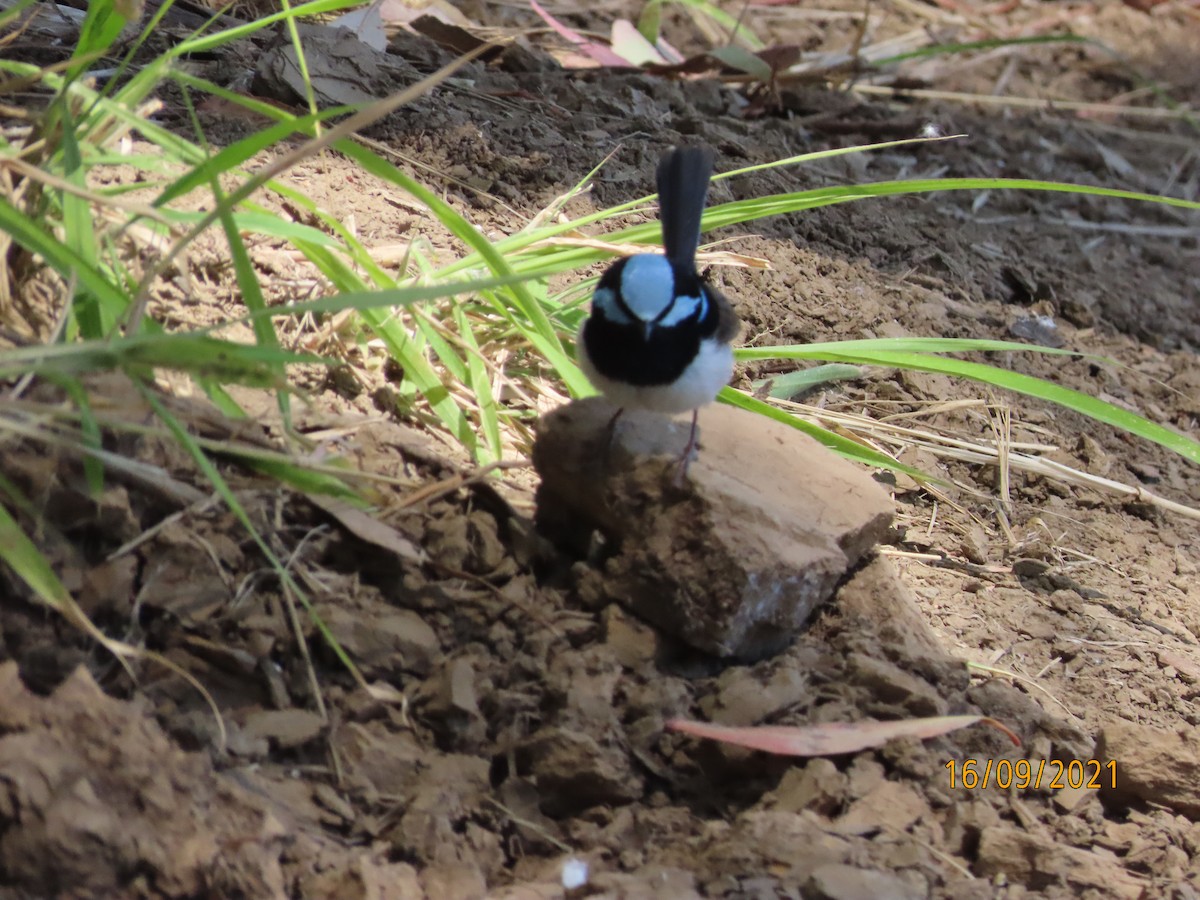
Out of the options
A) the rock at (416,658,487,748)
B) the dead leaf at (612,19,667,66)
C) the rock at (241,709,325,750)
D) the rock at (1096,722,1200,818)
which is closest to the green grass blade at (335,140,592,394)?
the rock at (416,658,487,748)

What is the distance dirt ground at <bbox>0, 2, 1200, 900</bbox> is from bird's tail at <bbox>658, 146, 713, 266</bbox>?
64 centimetres

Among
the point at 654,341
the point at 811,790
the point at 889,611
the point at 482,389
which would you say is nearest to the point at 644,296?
the point at 654,341

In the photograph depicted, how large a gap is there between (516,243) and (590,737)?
1400 millimetres

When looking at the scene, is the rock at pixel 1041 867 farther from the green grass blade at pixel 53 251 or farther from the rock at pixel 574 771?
the green grass blade at pixel 53 251

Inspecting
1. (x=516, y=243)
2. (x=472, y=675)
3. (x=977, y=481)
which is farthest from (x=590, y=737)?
(x=977, y=481)

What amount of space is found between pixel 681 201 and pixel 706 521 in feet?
3.09

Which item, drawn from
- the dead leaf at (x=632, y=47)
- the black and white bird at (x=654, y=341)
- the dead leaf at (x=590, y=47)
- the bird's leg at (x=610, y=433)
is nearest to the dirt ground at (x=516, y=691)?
the bird's leg at (x=610, y=433)

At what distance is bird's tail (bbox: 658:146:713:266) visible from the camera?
112 inches

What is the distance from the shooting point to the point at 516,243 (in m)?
3.00

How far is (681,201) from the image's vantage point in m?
2.87

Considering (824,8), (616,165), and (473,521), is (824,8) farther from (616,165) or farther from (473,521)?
(473,521)

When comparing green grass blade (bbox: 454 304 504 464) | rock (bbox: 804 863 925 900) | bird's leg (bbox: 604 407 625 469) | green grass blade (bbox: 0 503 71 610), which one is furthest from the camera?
green grass blade (bbox: 454 304 504 464)

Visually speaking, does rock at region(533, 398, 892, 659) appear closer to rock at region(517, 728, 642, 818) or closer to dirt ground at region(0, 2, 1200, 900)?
dirt ground at region(0, 2, 1200, 900)

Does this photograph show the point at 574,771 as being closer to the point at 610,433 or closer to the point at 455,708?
the point at 455,708
